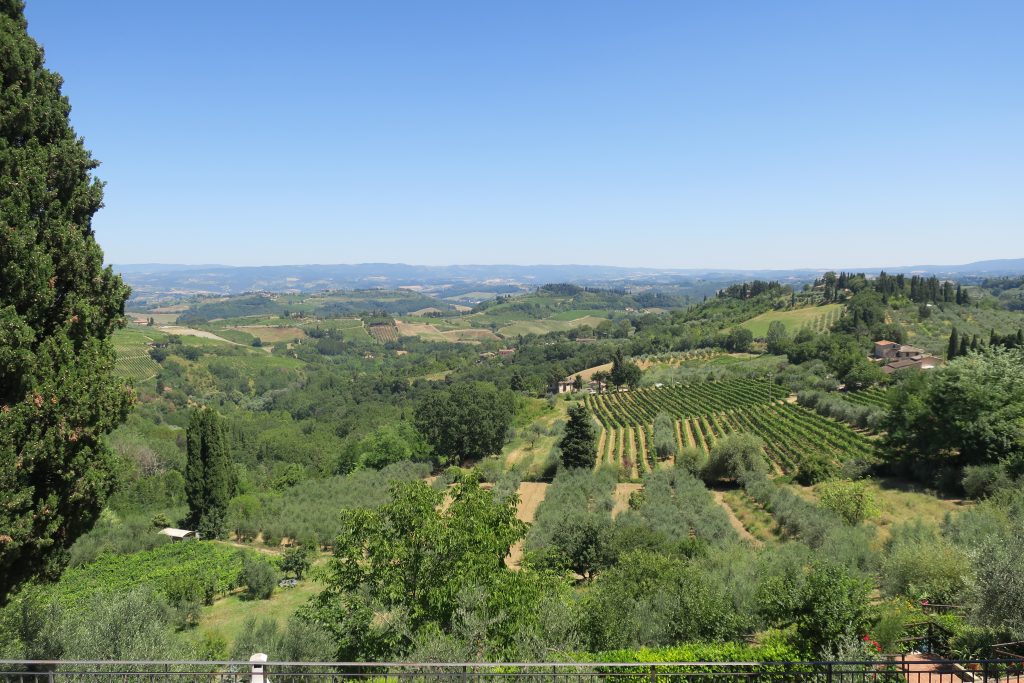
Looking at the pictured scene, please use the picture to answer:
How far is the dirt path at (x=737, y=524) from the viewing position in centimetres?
2647

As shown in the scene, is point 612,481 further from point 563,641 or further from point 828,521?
point 563,641

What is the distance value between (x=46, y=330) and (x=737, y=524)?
30936 mm

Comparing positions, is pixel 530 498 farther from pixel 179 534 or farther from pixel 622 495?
pixel 179 534

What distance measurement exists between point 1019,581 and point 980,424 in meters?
25.0

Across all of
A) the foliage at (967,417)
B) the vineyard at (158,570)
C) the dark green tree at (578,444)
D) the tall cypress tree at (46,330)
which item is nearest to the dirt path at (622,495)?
the dark green tree at (578,444)

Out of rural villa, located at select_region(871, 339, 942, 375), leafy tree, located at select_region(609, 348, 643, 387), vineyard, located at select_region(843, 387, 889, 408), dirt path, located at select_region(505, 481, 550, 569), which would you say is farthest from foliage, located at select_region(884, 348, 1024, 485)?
leafy tree, located at select_region(609, 348, 643, 387)

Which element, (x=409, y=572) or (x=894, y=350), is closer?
(x=409, y=572)

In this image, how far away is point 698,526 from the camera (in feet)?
88.3

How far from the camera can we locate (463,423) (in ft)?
178

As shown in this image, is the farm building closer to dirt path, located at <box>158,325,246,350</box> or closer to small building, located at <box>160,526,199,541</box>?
small building, located at <box>160,526,199,541</box>

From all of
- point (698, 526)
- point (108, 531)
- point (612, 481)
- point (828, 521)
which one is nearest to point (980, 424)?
point (828, 521)

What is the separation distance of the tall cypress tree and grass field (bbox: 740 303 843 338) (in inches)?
4495

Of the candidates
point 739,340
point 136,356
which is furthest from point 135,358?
point 739,340

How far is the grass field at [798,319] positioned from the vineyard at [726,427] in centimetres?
4580
